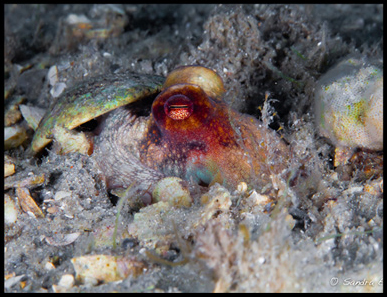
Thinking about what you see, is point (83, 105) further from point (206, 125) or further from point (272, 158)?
point (272, 158)

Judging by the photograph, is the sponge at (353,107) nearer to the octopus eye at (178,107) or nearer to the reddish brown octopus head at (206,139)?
the reddish brown octopus head at (206,139)

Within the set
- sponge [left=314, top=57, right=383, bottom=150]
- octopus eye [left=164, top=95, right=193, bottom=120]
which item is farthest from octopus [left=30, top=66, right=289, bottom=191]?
sponge [left=314, top=57, right=383, bottom=150]

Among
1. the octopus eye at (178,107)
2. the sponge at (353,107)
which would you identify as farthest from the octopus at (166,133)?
the sponge at (353,107)

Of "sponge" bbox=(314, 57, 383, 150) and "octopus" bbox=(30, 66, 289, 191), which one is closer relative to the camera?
"sponge" bbox=(314, 57, 383, 150)

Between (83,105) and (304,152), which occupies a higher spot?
(83,105)

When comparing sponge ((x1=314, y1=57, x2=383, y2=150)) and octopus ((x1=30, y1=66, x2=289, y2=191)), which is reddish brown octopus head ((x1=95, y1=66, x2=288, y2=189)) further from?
sponge ((x1=314, y1=57, x2=383, y2=150))

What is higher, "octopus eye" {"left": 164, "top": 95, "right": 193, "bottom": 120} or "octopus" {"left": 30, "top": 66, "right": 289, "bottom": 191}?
"octopus eye" {"left": 164, "top": 95, "right": 193, "bottom": 120}

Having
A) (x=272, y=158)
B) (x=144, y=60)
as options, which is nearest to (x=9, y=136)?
(x=144, y=60)

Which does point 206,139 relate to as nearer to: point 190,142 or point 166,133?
point 190,142

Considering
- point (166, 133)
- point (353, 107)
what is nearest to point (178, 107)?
point (166, 133)
